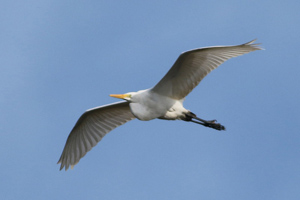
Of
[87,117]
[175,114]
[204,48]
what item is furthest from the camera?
[87,117]

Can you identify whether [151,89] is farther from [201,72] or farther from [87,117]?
[87,117]

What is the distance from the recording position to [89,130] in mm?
15742

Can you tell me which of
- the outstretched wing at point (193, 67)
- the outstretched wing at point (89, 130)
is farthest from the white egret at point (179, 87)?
the outstretched wing at point (89, 130)

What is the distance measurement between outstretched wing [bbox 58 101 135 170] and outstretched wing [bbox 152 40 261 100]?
2.11 metres

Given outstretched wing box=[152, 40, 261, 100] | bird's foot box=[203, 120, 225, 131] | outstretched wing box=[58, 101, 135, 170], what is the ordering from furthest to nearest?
outstretched wing box=[58, 101, 135, 170] < bird's foot box=[203, 120, 225, 131] < outstretched wing box=[152, 40, 261, 100]

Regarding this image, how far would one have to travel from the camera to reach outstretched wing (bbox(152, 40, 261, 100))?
43.8 ft

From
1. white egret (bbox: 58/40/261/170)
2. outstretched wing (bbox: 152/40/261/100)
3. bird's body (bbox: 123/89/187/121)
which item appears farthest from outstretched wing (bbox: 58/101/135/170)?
outstretched wing (bbox: 152/40/261/100)

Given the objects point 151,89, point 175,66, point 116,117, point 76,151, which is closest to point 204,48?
point 175,66

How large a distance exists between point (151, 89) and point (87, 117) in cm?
264

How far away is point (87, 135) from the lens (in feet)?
51.7

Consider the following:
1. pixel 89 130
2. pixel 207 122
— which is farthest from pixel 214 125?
pixel 89 130

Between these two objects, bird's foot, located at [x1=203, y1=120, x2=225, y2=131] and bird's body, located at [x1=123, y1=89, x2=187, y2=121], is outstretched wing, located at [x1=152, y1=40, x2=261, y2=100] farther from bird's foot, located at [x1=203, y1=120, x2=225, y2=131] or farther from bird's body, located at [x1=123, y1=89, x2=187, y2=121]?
bird's foot, located at [x1=203, y1=120, x2=225, y2=131]

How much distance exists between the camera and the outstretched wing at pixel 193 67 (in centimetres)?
1336

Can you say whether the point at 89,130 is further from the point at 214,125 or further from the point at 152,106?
the point at 214,125
